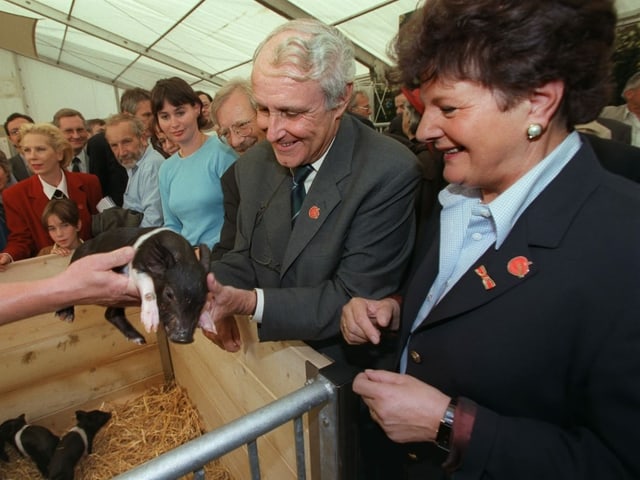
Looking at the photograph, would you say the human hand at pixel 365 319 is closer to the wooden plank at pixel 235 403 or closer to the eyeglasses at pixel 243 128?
the wooden plank at pixel 235 403

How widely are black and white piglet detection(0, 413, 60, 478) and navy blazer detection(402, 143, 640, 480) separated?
2.63 meters

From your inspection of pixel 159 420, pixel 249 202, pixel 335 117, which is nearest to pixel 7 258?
pixel 159 420

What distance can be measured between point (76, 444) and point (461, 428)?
2.45 meters

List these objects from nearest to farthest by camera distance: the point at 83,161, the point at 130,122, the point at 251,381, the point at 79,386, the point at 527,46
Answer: the point at 527,46
the point at 251,381
the point at 79,386
the point at 130,122
the point at 83,161

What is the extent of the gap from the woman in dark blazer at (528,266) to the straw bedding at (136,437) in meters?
1.92

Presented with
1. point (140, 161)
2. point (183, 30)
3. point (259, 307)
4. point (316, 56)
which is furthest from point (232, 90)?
point (183, 30)

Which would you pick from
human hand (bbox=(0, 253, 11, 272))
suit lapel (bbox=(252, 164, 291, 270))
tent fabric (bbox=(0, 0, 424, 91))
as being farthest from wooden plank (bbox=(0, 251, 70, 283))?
tent fabric (bbox=(0, 0, 424, 91))

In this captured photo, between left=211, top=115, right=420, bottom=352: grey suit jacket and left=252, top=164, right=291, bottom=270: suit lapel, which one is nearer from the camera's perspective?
left=211, top=115, right=420, bottom=352: grey suit jacket

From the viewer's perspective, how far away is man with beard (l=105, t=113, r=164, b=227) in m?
3.19

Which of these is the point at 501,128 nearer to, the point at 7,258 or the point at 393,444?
the point at 393,444

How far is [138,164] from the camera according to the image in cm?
354

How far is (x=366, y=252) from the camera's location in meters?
1.48

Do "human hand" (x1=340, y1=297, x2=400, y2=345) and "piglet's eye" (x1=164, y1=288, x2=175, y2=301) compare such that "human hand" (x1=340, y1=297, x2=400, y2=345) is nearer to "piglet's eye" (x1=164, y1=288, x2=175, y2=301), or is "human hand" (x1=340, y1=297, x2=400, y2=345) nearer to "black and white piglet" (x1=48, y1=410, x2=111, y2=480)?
"piglet's eye" (x1=164, y1=288, x2=175, y2=301)

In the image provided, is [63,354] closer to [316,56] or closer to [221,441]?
[221,441]
